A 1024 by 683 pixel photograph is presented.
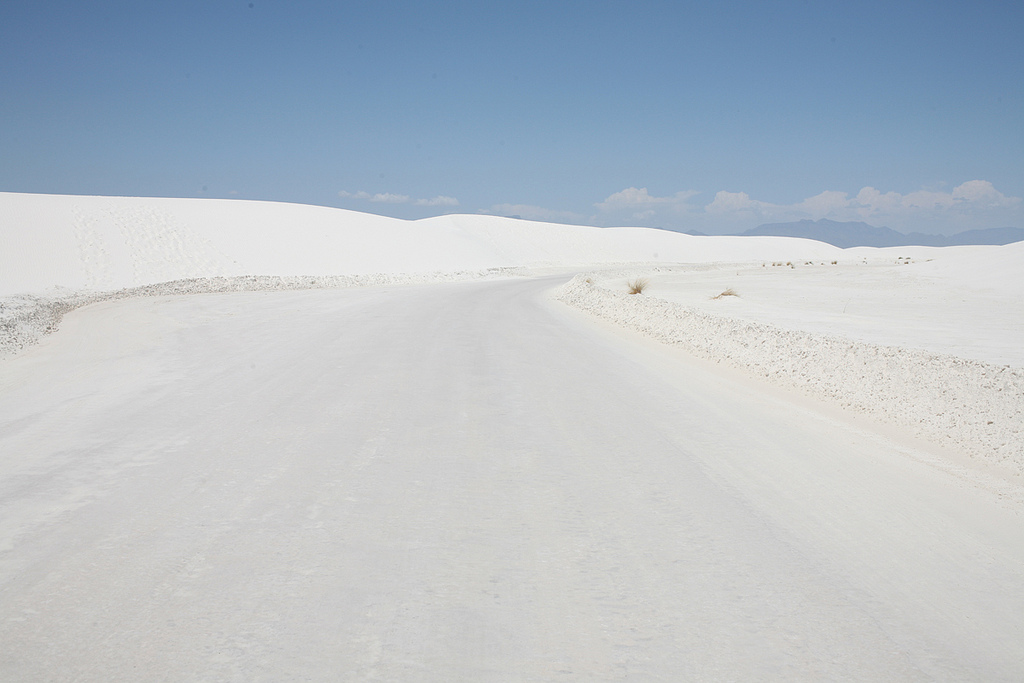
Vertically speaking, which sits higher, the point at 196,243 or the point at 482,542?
the point at 196,243

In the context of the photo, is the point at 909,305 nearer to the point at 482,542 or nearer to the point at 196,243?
the point at 482,542

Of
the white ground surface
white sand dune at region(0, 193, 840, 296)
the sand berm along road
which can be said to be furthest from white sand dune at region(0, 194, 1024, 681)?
white sand dune at region(0, 193, 840, 296)

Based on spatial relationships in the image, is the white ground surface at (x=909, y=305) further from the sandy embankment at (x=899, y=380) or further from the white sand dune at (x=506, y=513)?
the sandy embankment at (x=899, y=380)

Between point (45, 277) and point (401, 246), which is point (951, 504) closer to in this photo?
point (45, 277)

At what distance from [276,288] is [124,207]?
36548 mm

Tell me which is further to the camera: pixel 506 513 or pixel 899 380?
pixel 899 380

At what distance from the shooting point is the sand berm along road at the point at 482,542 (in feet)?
9.78

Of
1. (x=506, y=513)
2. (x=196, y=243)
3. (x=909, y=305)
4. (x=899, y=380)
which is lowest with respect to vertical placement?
(x=909, y=305)

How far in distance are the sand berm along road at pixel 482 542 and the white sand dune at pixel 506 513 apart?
0.07 feet

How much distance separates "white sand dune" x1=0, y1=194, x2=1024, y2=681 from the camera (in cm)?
302

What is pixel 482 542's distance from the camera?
400cm

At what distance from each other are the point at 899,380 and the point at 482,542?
21.9 ft

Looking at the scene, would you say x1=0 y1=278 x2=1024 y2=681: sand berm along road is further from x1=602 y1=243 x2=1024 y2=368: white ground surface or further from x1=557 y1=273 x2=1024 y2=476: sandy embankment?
x1=602 y1=243 x2=1024 y2=368: white ground surface

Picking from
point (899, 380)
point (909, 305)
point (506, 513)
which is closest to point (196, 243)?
point (909, 305)
